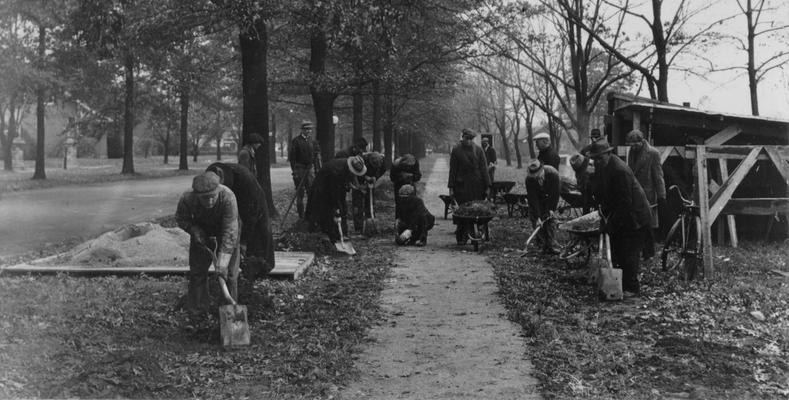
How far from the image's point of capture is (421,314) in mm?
7254

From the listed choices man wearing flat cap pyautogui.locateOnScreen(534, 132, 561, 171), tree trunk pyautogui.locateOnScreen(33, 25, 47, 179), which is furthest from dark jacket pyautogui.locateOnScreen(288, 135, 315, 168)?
tree trunk pyautogui.locateOnScreen(33, 25, 47, 179)

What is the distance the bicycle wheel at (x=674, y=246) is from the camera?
904 cm

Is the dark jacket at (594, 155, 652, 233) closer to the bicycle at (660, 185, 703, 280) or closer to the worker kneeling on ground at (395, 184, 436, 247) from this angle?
the bicycle at (660, 185, 703, 280)

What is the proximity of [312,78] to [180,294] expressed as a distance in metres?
9.19

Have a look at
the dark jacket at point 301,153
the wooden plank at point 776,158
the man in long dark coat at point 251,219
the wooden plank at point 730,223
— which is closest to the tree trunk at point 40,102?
the dark jacket at point 301,153

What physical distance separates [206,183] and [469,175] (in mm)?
6669

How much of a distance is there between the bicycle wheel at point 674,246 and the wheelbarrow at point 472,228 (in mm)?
2678

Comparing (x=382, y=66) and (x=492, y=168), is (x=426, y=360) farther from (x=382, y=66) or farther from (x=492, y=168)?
(x=492, y=168)

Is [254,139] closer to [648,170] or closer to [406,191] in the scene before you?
[406,191]

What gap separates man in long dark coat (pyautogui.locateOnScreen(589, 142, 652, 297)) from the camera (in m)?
7.92

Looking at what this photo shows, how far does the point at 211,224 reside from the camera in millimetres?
6426

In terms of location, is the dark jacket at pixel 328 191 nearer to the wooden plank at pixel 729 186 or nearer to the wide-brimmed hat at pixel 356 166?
the wide-brimmed hat at pixel 356 166

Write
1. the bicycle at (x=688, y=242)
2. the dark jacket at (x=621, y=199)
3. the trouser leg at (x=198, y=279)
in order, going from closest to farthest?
the trouser leg at (x=198, y=279)
the dark jacket at (x=621, y=199)
the bicycle at (x=688, y=242)

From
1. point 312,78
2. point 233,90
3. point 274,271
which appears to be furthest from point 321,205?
point 233,90
